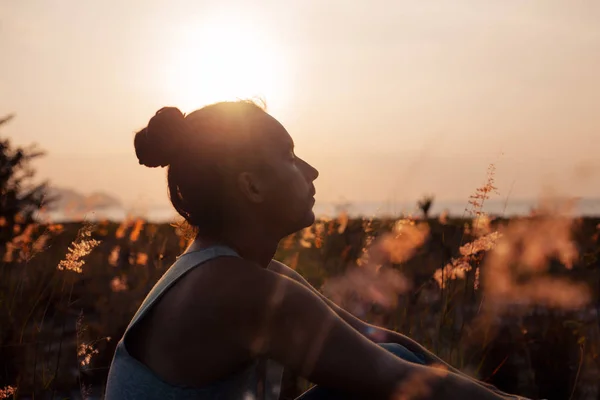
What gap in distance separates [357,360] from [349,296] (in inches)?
101

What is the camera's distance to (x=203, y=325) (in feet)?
5.82

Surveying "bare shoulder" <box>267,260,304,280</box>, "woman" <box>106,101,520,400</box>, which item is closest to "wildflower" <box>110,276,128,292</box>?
"bare shoulder" <box>267,260,304,280</box>

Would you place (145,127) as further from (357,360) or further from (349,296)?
(349,296)

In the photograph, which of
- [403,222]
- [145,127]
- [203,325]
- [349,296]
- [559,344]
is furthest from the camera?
[559,344]

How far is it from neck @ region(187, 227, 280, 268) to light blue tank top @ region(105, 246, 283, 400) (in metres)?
0.07

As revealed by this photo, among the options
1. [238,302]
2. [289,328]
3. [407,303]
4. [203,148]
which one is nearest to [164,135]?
[203,148]

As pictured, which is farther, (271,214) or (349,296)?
(349,296)

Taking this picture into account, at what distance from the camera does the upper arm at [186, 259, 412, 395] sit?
1.76 m

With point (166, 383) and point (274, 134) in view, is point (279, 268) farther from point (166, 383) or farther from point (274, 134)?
point (166, 383)

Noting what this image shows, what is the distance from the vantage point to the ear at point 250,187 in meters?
1.98

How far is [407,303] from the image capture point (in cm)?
410

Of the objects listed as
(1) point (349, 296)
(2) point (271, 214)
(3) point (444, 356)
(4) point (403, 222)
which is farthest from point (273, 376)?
(2) point (271, 214)

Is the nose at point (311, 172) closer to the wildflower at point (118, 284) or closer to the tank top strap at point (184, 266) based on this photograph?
the tank top strap at point (184, 266)

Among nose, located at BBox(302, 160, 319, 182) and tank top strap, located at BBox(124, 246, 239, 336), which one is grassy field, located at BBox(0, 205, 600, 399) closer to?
tank top strap, located at BBox(124, 246, 239, 336)
